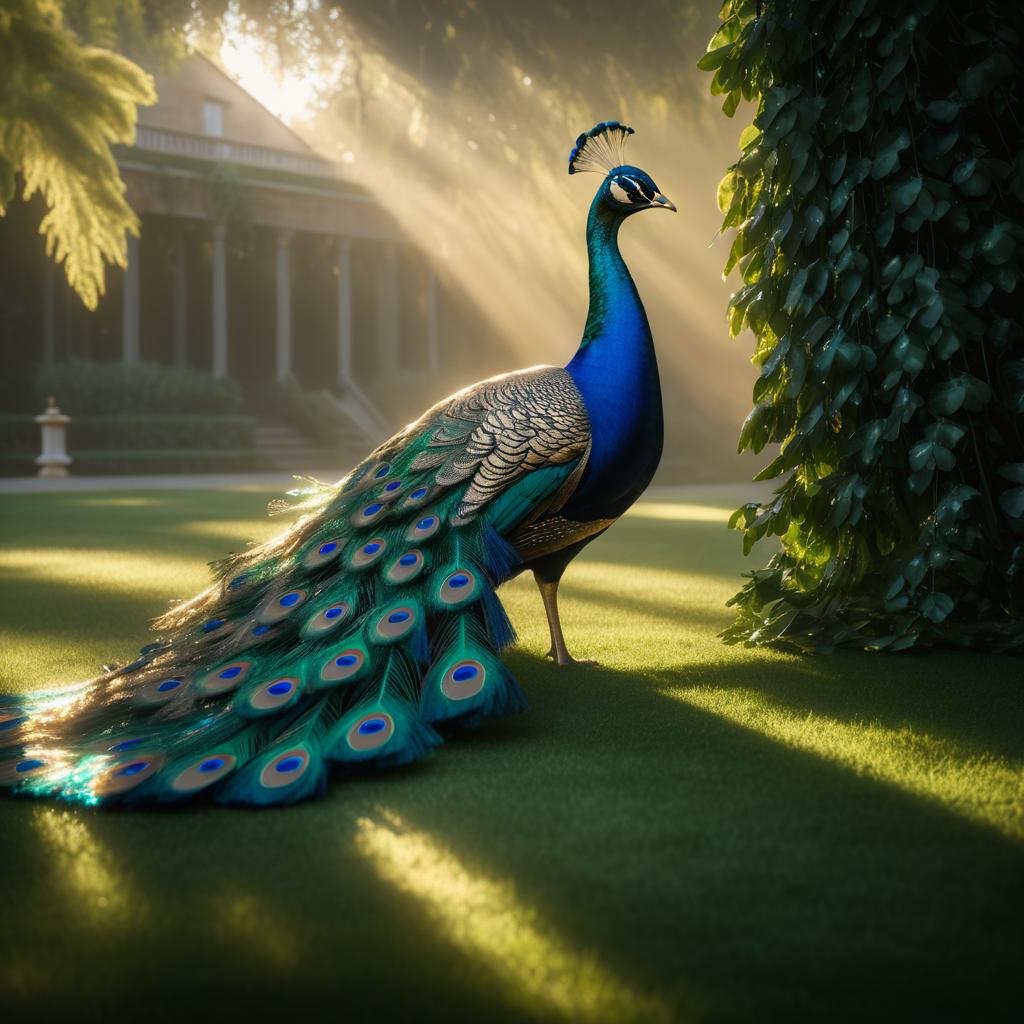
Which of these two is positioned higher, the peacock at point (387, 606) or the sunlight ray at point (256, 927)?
the peacock at point (387, 606)

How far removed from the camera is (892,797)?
2502mm

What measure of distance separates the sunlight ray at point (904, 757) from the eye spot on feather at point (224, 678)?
137 centimetres

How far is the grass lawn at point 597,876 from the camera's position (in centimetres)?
164

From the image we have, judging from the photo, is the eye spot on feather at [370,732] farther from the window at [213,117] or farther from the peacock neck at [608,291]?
the window at [213,117]

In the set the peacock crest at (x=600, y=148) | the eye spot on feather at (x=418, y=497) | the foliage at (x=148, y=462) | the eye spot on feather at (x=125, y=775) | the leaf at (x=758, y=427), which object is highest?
the peacock crest at (x=600, y=148)

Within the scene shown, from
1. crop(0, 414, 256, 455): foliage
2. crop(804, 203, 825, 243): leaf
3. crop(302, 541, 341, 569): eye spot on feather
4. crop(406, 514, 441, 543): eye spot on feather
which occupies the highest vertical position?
crop(804, 203, 825, 243): leaf

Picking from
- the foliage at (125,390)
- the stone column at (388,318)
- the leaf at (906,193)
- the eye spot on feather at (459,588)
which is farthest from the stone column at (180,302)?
the eye spot on feather at (459,588)

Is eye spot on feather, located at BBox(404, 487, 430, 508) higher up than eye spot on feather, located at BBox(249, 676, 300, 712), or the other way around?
eye spot on feather, located at BBox(404, 487, 430, 508)

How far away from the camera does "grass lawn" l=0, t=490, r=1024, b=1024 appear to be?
5.40ft

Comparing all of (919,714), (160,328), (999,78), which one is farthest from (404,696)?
(160,328)

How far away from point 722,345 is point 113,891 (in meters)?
22.9

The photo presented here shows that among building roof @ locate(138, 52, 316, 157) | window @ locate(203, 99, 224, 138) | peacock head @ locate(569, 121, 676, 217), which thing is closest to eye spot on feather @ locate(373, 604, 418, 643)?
peacock head @ locate(569, 121, 676, 217)

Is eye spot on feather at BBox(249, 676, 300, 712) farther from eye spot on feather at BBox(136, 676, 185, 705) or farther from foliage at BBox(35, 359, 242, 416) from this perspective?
foliage at BBox(35, 359, 242, 416)

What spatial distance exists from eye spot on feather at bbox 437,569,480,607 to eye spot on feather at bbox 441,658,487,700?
8.0 inches
